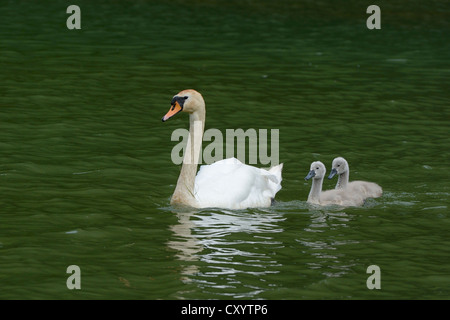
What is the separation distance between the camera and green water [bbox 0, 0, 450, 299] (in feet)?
38.1

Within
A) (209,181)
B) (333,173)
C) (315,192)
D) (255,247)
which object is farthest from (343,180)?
(255,247)

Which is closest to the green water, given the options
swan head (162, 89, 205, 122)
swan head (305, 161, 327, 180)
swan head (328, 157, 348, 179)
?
swan head (305, 161, 327, 180)

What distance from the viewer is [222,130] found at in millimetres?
19141

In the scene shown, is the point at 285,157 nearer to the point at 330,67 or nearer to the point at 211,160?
the point at 211,160

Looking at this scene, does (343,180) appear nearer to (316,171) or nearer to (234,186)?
(316,171)

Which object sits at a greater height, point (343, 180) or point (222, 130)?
point (222, 130)

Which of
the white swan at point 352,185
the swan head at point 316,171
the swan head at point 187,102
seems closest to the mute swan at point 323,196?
the swan head at point 316,171

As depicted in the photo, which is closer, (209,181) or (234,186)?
Answer: (234,186)

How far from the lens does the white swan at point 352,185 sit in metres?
14.9

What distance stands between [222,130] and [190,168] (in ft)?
15.3

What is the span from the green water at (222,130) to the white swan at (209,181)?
21 centimetres

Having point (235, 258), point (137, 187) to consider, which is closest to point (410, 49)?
point (137, 187)

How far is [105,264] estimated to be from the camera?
1174 cm

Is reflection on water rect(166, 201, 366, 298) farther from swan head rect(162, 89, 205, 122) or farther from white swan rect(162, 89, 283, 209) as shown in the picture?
swan head rect(162, 89, 205, 122)
